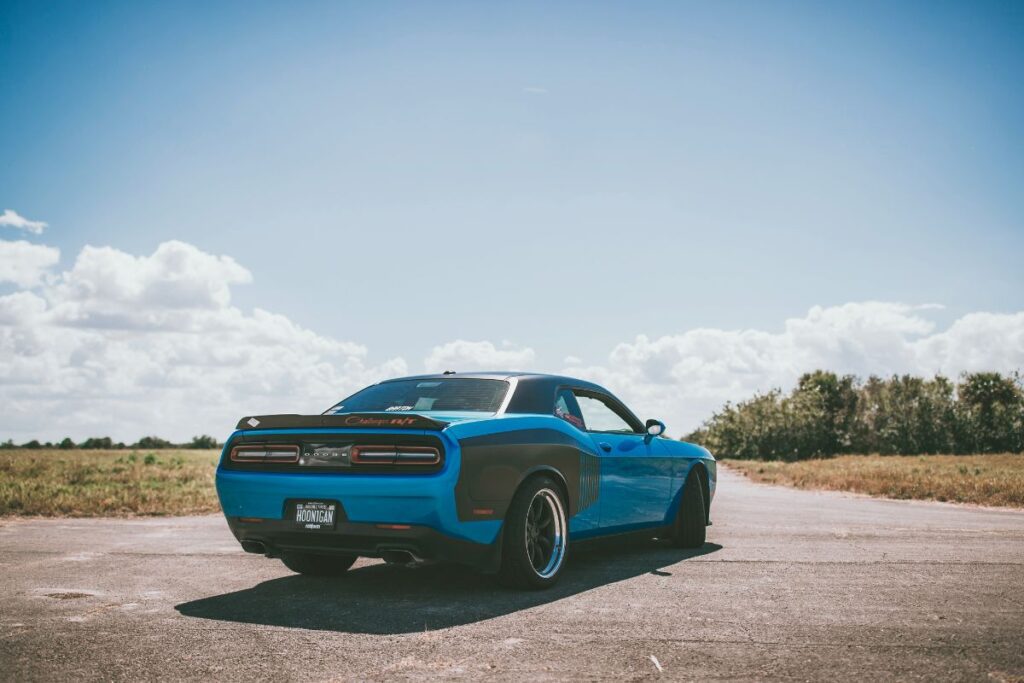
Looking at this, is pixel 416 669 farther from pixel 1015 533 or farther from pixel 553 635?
pixel 1015 533

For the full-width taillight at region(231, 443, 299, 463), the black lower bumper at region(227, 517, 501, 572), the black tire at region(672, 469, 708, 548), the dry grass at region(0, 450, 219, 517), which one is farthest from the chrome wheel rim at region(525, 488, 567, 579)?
the dry grass at region(0, 450, 219, 517)

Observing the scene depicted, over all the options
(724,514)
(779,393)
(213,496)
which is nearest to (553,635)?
(724,514)

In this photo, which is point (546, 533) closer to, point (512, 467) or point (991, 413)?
point (512, 467)

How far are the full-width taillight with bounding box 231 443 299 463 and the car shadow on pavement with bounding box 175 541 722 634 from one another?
32.3 inches

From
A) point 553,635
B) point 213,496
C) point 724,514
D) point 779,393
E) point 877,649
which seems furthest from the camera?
point 779,393

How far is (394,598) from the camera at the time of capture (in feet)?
17.0

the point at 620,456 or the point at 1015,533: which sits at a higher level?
the point at 620,456

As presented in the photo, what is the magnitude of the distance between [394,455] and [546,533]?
4.35 feet

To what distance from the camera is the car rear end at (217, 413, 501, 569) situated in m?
4.79

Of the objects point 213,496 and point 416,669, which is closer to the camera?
point 416,669

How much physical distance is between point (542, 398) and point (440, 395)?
2.32ft

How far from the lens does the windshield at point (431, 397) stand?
5.75 meters

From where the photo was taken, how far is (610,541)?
6.47m

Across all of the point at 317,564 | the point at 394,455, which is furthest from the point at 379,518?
the point at 317,564
